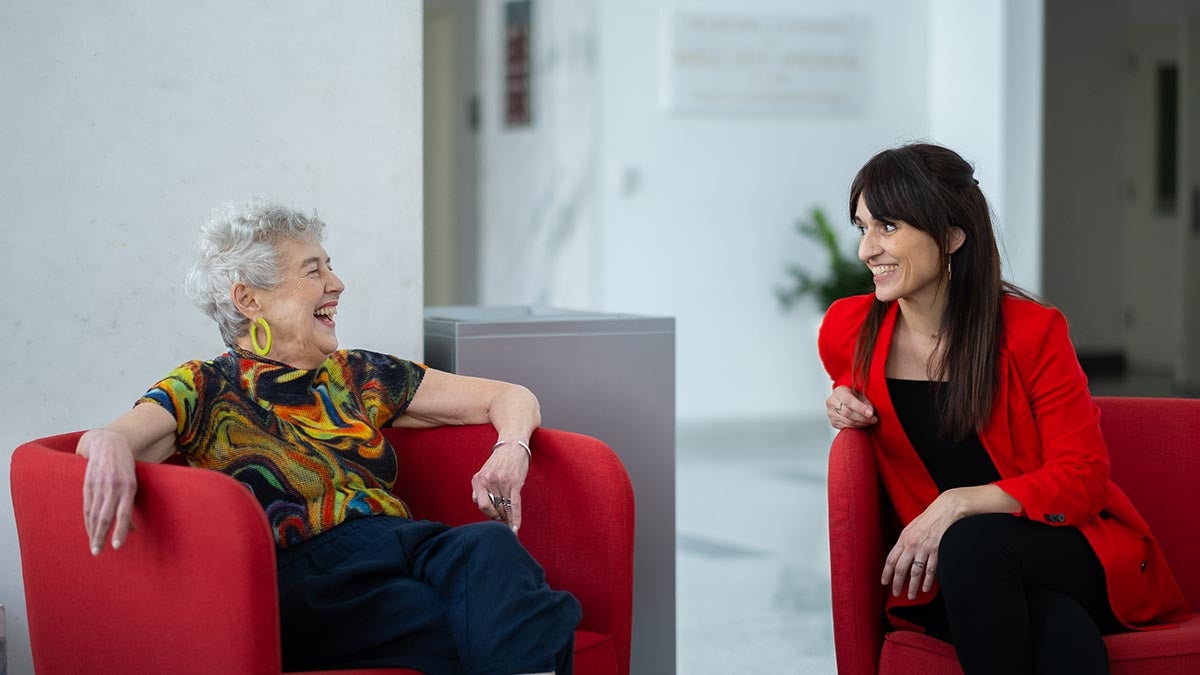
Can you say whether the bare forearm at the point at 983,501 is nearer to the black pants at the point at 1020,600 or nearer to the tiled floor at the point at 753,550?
the black pants at the point at 1020,600

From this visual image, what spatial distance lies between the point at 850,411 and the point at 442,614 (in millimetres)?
787

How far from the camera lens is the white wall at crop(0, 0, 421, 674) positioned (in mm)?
2684

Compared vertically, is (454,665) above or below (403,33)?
below

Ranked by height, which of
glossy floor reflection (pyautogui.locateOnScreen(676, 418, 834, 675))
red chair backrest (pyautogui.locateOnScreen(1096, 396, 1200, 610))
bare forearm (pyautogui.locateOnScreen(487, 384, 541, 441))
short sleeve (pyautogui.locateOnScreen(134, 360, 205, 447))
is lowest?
glossy floor reflection (pyautogui.locateOnScreen(676, 418, 834, 675))

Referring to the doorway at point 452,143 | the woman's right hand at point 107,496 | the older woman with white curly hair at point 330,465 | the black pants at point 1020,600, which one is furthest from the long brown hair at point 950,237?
the doorway at point 452,143

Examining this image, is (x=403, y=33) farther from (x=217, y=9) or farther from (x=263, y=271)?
(x=263, y=271)

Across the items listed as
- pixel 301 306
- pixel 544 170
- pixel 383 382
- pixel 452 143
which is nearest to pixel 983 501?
pixel 383 382

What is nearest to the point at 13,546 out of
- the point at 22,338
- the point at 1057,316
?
the point at 22,338

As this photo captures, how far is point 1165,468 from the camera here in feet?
8.77

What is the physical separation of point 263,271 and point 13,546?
79 centimetres

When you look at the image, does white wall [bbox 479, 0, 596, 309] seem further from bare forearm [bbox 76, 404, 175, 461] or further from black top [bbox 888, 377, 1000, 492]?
bare forearm [bbox 76, 404, 175, 461]

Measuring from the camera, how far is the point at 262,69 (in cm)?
287

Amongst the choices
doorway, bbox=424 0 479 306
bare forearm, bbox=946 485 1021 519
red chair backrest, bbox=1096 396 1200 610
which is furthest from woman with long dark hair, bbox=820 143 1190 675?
doorway, bbox=424 0 479 306

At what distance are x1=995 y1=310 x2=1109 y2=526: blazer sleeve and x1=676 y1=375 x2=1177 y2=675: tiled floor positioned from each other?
131 cm
